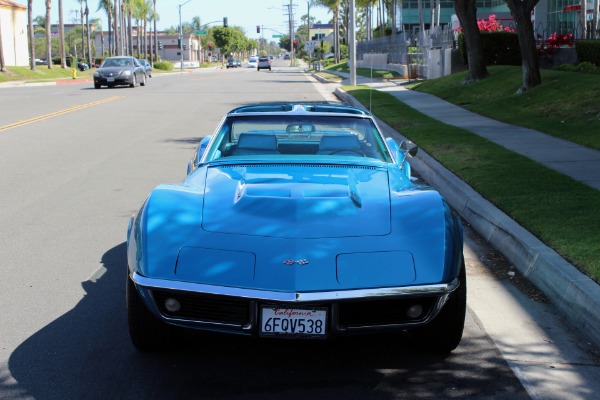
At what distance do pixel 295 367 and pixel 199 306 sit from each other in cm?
72

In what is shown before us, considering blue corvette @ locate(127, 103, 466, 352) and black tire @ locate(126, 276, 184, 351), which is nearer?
blue corvette @ locate(127, 103, 466, 352)

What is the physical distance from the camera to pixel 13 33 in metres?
71.2

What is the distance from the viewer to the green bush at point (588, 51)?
90.3ft

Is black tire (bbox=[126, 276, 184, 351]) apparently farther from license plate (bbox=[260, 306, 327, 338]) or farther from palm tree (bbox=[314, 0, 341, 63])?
palm tree (bbox=[314, 0, 341, 63])

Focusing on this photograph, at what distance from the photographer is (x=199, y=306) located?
411 centimetres

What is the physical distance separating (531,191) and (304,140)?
3.35m

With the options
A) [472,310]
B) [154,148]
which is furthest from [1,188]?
[472,310]

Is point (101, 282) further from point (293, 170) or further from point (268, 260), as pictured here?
point (268, 260)

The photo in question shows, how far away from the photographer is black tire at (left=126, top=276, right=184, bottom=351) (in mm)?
4410

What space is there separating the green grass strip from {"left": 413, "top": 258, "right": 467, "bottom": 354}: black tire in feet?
4.91

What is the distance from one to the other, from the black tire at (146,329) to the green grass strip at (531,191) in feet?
9.56

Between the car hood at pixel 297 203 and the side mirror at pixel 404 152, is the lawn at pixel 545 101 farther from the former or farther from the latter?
the car hood at pixel 297 203

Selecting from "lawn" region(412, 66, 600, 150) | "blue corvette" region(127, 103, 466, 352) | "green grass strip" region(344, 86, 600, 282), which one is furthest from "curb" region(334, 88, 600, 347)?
"lawn" region(412, 66, 600, 150)

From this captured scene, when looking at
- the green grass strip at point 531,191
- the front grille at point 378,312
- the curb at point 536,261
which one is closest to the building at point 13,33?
the green grass strip at point 531,191
